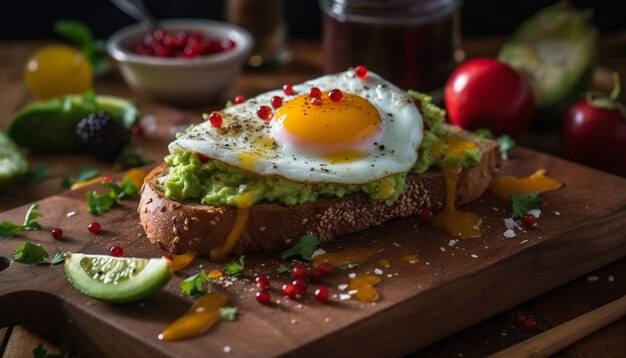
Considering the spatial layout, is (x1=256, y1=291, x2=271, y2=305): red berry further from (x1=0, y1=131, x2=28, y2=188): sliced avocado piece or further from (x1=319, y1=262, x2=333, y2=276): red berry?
(x1=0, y1=131, x2=28, y2=188): sliced avocado piece

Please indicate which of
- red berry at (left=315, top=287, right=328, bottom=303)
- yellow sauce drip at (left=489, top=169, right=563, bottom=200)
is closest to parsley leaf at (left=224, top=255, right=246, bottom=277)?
red berry at (left=315, top=287, right=328, bottom=303)

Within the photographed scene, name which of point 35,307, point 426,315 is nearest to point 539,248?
point 426,315

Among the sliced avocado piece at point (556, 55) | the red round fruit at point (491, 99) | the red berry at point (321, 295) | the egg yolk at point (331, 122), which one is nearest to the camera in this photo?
the red berry at point (321, 295)

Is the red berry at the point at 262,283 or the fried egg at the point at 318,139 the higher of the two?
the fried egg at the point at 318,139

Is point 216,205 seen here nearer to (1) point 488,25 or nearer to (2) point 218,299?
(2) point 218,299

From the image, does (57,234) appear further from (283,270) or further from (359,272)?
(359,272)

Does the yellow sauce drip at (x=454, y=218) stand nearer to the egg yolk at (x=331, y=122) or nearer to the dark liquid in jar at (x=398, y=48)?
the egg yolk at (x=331, y=122)

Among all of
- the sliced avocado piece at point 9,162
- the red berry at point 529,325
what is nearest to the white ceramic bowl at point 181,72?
the sliced avocado piece at point 9,162
